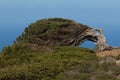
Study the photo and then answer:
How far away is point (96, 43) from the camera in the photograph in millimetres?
48219

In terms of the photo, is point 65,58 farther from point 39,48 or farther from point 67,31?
point 67,31

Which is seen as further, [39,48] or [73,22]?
[73,22]

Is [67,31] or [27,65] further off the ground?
[67,31]

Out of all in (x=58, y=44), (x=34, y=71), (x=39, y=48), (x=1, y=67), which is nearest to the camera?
(x=34, y=71)

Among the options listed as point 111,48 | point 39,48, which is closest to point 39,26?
point 111,48

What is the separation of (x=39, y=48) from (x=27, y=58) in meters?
2.91

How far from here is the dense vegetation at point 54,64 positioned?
32094 millimetres

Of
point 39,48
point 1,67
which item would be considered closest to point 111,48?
point 39,48

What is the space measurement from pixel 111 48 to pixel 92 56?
33.3 ft

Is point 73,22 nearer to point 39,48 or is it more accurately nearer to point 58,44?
point 58,44

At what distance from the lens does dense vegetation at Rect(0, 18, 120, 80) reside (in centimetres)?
3209

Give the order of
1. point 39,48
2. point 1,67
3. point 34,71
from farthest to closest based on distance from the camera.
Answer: point 39,48, point 1,67, point 34,71

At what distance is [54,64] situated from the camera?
3338 centimetres

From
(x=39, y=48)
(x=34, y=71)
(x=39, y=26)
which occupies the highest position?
(x=39, y=26)
